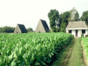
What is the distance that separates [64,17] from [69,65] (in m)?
44.7

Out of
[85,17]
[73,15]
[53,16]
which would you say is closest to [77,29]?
[73,15]

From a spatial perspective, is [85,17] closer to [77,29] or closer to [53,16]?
[53,16]

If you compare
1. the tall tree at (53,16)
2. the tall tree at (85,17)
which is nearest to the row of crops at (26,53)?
the tall tree at (53,16)

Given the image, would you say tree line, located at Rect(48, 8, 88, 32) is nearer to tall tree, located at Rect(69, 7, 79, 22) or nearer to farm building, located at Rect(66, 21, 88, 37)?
tall tree, located at Rect(69, 7, 79, 22)

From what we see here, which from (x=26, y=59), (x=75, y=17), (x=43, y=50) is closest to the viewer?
(x=26, y=59)

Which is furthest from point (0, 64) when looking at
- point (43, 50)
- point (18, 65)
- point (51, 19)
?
point (51, 19)

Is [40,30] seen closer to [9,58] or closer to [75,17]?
[75,17]

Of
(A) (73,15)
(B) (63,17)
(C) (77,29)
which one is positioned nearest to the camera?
(C) (77,29)

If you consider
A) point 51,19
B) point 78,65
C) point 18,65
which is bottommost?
point 78,65

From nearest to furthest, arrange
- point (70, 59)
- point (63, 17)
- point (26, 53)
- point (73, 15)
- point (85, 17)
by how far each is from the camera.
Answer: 1. point (26, 53)
2. point (70, 59)
3. point (73, 15)
4. point (63, 17)
5. point (85, 17)

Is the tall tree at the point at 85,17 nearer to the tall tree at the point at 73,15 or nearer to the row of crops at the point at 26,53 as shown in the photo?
the tall tree at the point at 73,15

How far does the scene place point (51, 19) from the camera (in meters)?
48.9

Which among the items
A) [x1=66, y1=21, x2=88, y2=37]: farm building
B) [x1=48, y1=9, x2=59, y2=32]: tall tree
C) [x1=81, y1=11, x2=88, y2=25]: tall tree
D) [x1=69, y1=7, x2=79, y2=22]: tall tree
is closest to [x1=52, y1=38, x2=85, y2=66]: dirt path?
[x1=66, y1=21, x2=88, y2=37]: farm building

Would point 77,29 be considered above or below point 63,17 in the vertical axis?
below
